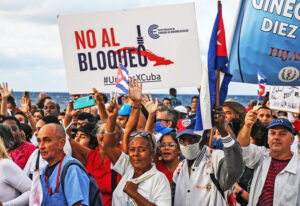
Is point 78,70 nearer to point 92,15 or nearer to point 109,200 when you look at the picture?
point 92,15

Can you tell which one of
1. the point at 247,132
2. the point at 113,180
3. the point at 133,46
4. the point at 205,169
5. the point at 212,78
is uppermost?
the point at 133,46

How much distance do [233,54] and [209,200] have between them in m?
2.46

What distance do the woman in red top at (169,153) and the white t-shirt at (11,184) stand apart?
1.46 m

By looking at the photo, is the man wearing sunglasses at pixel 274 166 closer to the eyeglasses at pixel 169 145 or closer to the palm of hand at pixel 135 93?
the eyeglasses at pixel 169 145

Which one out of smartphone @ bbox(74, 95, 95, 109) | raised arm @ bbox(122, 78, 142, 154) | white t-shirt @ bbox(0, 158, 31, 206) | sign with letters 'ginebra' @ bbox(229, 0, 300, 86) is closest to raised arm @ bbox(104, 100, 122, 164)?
raised arm @ bbox(122, 78, 142, 154)

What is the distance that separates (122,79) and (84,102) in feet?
2.85

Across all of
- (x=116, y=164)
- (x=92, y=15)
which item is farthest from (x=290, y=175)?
(x=92, y=15)

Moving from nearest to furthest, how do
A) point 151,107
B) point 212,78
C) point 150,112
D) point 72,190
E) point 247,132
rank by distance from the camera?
point 72,190, point 212,78, point 247,132, point 150,112, point 151,107

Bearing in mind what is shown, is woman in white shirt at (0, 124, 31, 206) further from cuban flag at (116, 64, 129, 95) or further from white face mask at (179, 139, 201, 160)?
cuban flag at (116, 64, 129, 95)

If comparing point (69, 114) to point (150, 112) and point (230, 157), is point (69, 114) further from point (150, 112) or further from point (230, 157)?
point (230, 157)

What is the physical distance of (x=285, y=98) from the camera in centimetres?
773

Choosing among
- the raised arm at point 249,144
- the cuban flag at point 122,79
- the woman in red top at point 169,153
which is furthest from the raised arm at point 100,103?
the raised arm at point 249,144

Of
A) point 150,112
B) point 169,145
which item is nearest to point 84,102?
point 150,112

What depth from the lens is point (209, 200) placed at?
184 inches
